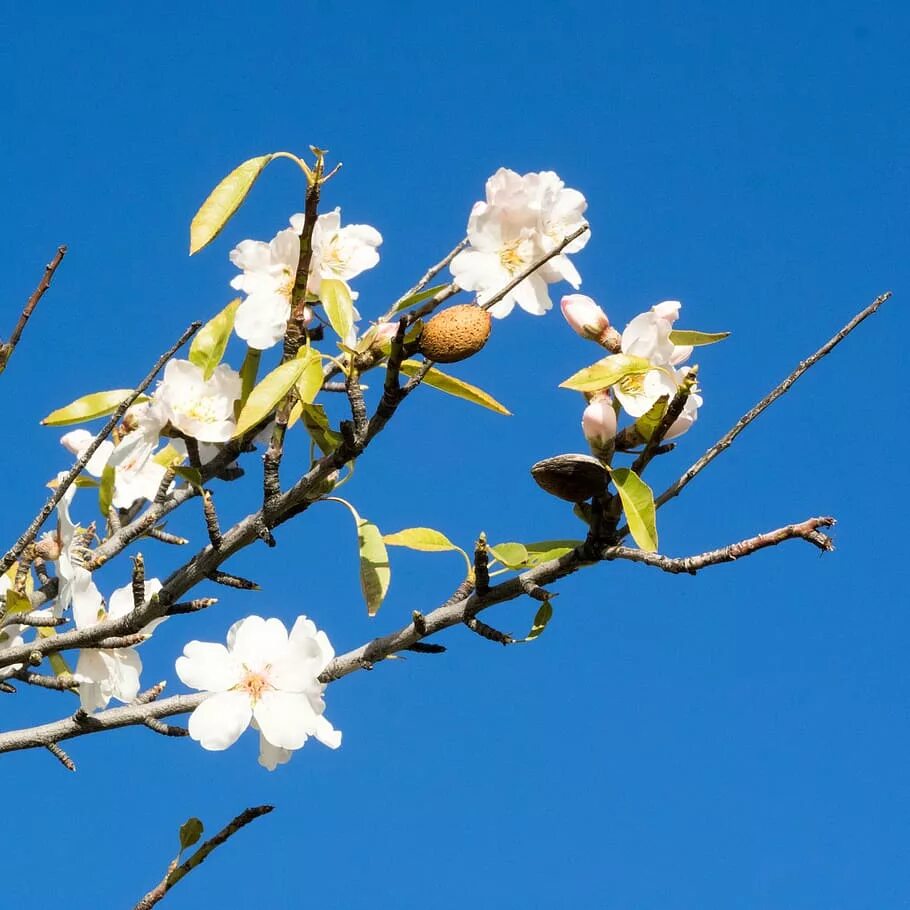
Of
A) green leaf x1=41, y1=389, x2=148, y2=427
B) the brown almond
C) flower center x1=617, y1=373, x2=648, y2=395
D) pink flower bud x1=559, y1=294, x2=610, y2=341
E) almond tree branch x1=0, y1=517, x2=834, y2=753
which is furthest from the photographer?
green leaf x1=41, y1=389, x2=148, y2=427

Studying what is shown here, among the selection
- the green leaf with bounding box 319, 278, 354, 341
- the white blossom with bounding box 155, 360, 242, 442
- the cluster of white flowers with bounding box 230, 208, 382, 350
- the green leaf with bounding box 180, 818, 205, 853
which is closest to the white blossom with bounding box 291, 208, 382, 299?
the cluster of white flowers with bounding box 230, 208, 382, 350

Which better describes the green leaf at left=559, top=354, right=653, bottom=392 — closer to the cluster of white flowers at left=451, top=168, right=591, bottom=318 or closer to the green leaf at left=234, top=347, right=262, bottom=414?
the cluster of white flowers at left=451, top=168, right=591, bottom=318

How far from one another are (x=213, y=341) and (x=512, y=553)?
0.58 meters

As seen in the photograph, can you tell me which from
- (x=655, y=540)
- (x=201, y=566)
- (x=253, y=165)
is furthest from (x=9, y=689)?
(x=655, y=540)

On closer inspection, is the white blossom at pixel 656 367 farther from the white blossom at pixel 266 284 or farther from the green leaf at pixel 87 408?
the green leaf at pixel 87 408

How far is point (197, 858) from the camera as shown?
1715 mm

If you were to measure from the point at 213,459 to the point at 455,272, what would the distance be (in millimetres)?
468

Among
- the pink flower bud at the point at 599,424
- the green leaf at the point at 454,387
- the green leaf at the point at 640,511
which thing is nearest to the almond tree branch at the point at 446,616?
the green leaf at the point at 640,511

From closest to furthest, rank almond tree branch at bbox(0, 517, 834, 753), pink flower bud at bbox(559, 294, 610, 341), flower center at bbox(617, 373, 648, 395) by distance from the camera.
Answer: almond tree branch at bbox(0, 517, 834, 753)
flower center at bbox(617, 373, 648, 395)
pink flower bud at bbox(559, 294, 610, 341)

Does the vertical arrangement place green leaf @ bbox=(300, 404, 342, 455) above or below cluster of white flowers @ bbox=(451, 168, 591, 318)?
below

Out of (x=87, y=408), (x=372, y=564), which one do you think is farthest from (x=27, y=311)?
(x=372, y=564)

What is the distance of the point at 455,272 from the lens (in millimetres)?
1787

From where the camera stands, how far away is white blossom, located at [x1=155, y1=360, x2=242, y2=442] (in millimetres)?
1816

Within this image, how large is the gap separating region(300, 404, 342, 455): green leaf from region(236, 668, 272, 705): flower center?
33 centimetres
